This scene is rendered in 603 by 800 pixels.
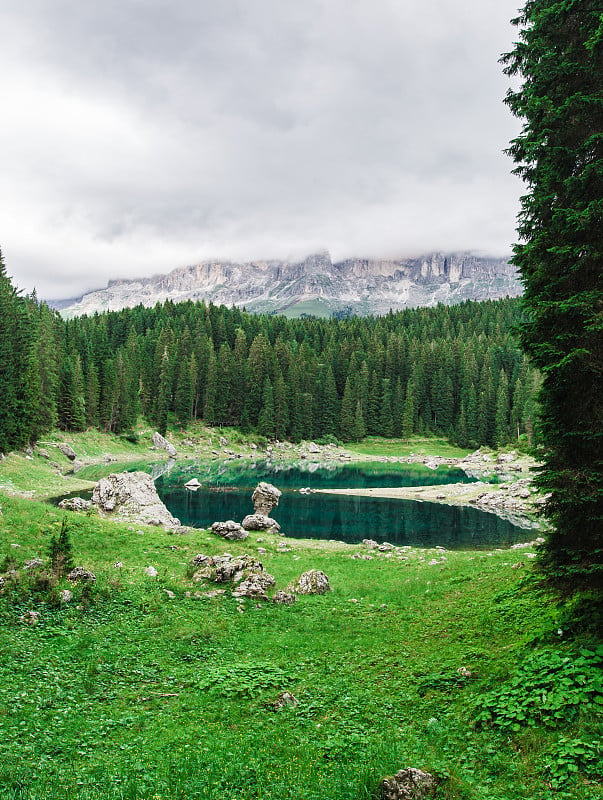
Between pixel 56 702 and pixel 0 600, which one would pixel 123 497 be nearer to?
pixel 0 600

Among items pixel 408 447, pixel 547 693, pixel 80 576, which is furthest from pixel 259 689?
pixel 408 447

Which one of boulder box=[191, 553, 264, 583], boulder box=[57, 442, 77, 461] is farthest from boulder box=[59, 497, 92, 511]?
boulder box=[57, 442, 77, 461]

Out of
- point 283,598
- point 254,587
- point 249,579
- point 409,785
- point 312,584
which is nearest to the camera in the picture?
point 409,785

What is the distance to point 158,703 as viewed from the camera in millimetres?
10852

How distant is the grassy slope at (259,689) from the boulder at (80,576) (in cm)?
55

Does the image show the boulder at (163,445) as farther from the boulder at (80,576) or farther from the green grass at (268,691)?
the boulder at (80,576)

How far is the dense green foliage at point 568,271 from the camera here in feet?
33.8

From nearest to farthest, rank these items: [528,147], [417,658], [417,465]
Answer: [528,147], [417,658], [417,465]

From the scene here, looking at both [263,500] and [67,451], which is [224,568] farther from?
[67,451]

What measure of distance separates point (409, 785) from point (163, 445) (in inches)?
3968

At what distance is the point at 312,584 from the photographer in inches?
818

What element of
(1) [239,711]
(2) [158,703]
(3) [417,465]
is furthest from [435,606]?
(3) [417,465]

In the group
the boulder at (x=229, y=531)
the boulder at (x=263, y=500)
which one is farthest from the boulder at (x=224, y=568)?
the boulder at (x=263, y=500)

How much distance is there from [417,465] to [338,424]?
Result: 3321 cm
